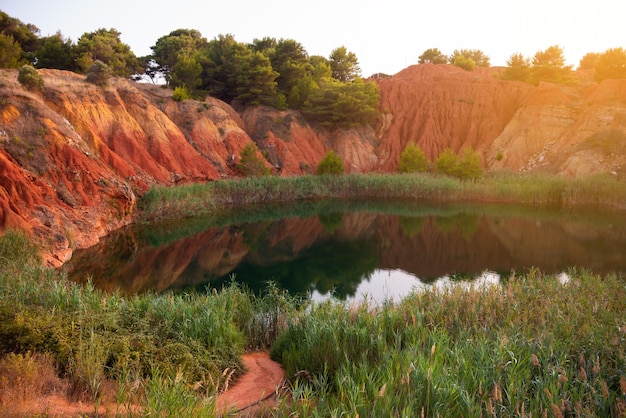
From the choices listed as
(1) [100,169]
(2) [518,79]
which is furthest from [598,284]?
(2) [518,79]

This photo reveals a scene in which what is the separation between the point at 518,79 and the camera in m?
51.8

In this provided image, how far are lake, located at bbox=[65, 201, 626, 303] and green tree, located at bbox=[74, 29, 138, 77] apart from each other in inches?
733

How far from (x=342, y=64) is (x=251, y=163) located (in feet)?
80.9

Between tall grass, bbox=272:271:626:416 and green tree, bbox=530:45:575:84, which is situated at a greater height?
green tree, bbox=530:45:575:84

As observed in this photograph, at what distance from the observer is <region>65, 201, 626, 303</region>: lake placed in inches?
590

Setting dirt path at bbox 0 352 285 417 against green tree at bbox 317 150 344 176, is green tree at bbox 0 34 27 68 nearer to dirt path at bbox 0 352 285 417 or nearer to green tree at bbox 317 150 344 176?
green tree at bbox 317 150 344 176

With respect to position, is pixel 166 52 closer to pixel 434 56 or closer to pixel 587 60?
pixel 434 56

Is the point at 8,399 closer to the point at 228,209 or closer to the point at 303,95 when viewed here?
the point at 228,209

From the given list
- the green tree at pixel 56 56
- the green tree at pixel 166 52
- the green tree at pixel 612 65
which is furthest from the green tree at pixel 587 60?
the green tree at pixel 56 56

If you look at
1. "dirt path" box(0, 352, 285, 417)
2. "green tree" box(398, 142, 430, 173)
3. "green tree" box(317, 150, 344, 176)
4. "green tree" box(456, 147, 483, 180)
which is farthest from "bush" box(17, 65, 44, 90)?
"green tree" box(456, 147, 483, 180)

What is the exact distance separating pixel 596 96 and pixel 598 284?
3791cm

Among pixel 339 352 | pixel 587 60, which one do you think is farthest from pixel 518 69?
pixel 339 352

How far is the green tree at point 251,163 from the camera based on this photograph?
35219mm

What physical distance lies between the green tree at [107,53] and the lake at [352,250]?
61.1 feet
